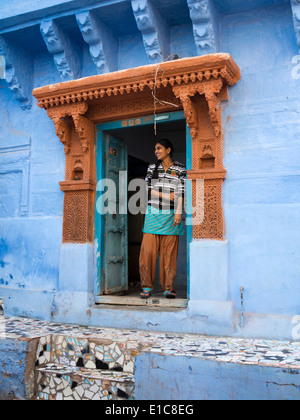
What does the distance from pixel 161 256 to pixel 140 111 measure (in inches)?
61.8

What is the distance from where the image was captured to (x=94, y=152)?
4.64 meters

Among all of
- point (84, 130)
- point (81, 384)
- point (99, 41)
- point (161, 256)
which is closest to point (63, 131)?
point (84, 130)

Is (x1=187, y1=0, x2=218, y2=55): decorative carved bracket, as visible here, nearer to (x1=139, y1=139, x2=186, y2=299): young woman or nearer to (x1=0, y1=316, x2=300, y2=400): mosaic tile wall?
(x1=139, y1=139, x2=186, y2=299): young woman

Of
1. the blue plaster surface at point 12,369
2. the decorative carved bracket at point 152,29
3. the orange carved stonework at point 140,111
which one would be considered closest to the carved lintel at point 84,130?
the orange carved stonework at point 140,111

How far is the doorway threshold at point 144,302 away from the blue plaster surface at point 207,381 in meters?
0.97

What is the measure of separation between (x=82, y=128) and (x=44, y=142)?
0.72 m

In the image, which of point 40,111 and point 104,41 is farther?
point 40,111

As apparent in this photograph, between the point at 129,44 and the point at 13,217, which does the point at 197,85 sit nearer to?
the point at 129,44

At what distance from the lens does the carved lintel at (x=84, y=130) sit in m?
4.36

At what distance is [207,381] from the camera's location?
9.83ft

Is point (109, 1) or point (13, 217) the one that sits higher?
point (109, 1)
